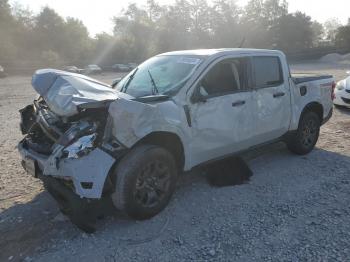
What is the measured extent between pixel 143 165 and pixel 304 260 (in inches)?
70.0

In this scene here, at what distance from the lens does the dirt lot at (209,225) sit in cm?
347

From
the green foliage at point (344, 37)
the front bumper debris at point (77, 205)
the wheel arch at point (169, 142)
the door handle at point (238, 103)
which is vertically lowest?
the green foliage at point (344, 37)

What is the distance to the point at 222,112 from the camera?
4625 millimetres

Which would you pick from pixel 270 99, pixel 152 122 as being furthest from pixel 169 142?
pixel 270 99

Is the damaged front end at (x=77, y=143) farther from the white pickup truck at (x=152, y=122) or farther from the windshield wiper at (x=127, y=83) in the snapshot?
the windshield wiper at (x=127, y=83)

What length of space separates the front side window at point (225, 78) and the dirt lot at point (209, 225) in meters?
1.31

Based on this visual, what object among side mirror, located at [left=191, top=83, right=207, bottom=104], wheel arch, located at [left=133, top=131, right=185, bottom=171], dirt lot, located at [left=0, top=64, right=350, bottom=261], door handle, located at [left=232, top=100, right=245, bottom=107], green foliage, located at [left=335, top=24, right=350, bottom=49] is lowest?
green foliage, located at [left=335, top=24, right=350, bottom=49]

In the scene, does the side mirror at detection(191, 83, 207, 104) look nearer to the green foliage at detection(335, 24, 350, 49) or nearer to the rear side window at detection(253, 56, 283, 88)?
the rear side window at detection(253, 56, 283, 88)

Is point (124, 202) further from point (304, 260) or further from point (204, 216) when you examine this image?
point (304, 260)

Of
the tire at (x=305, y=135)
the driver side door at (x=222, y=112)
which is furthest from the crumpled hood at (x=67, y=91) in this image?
the tire at (x=305, y=135)

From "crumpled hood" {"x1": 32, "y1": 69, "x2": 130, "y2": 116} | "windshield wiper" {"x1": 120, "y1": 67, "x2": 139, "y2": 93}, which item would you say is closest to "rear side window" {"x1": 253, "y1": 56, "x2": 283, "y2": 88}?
"windshield wiper" {"x1": 120, "y1": 67, "x2": 139, "y2": 93}

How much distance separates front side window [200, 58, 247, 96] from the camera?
4.55 m

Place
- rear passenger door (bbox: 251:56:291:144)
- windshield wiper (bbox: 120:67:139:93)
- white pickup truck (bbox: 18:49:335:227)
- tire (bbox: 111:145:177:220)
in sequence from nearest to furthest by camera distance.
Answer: white pickup truck (bbox: 18:49:335:227) → tire (bbox: 111:145:177:220) → windshield wiper (bbox: 120:67:139:93) → rear passenger door (bbox: 251:56:291:144)

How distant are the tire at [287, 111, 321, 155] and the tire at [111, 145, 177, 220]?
2.71 metres
